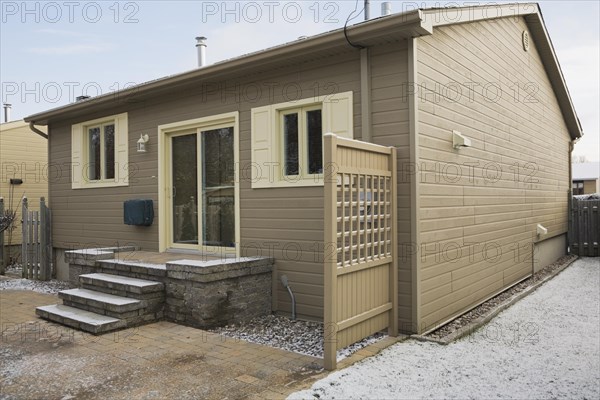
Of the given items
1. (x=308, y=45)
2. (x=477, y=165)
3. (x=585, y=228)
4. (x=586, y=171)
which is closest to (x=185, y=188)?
(x=308, y=45)

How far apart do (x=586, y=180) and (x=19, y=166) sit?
27520 mm

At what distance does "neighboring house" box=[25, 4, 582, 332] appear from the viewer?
14.4 feet

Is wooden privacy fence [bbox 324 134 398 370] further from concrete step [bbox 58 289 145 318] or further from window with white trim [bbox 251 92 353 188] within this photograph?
concrete step [bbox 58 289 145 318]

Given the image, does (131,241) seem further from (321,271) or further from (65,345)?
(321,271)

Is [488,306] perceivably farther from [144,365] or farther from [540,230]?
[144,365]

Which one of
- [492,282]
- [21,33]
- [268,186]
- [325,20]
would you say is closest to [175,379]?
[268,186]

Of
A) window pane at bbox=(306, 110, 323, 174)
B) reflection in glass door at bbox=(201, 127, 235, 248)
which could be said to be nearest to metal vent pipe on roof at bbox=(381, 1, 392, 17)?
window pane at bbox=(306, 110, 323, 174)

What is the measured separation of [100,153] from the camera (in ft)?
25.3

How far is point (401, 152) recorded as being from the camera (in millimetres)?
4332

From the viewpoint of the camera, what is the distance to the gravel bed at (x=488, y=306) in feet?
15.2

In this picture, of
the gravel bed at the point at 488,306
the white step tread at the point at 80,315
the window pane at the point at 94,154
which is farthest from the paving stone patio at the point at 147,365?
the window pane at the point at 94,154

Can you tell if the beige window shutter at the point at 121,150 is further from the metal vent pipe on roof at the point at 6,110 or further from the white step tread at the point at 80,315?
the metal vent pipe on roof at the point at 6,110

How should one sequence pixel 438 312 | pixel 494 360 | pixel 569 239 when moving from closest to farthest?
pixel 494 360 < pixel 438 312 < pixel 569 239

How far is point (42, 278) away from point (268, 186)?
5.41 metres
